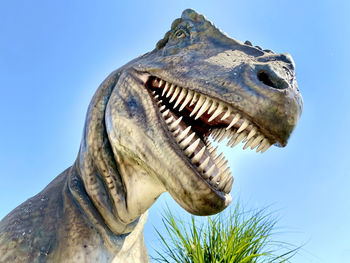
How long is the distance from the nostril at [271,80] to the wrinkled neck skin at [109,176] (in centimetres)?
73

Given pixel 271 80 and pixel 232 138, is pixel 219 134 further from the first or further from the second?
pixel 271 80

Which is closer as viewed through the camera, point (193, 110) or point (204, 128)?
point (193, 110)

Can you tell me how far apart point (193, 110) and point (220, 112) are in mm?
174

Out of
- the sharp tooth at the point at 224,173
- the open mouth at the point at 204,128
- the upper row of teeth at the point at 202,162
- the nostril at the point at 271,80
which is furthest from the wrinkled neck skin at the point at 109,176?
the nostril at the point at 271,80

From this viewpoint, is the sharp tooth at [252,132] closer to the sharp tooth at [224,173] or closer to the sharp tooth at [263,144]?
A: the sharp tooth at [263,144]

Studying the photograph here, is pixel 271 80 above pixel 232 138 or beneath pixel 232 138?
above

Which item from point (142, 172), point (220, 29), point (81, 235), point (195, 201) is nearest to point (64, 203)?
point (81, 235)

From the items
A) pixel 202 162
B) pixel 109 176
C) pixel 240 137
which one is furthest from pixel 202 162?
pixel 109 176

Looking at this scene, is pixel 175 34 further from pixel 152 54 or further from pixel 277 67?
pixel 277 67

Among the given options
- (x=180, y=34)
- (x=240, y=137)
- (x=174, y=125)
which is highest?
(x=180, y=34)

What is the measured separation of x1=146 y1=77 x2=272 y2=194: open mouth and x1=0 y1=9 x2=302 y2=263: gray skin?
0.09 ft

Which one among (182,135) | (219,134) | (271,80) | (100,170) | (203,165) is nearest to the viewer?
(271,80)

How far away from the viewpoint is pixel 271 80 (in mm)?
1542

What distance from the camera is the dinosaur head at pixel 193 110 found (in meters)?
1.53
